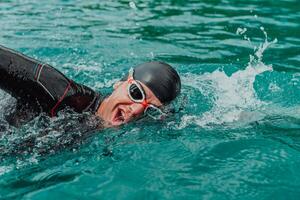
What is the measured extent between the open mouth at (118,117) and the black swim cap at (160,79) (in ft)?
1.21

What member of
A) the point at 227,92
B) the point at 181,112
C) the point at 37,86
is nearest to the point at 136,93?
the point at 181,112

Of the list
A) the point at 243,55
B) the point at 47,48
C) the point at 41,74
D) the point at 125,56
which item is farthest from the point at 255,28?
the point at 41,74

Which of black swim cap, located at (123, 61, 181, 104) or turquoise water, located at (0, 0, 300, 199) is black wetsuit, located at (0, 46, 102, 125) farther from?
black swim cap, located at (123, 61, 181, 104)

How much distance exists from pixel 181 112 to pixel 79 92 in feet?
4.08

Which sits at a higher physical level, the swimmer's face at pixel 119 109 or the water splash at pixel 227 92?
the swimmer's face at pixel 119 109

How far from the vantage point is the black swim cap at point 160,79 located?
4.76m

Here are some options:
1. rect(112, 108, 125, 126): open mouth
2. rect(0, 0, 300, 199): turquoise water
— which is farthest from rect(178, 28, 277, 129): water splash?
rect(112, 108, 125, 126): open mouth

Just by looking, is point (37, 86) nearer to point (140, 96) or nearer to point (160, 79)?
point (140, 96)

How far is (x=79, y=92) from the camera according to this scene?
14.7 ft

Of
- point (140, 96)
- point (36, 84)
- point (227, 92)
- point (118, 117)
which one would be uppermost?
point (36, 84)

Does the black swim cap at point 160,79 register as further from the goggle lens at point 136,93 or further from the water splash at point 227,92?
the water splash at point 227,92

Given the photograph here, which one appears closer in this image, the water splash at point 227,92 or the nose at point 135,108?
the nose at point 135,108

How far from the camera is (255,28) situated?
9.32 metres

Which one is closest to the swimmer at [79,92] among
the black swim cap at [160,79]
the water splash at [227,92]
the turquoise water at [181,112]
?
the black swim cap at [160,79]
